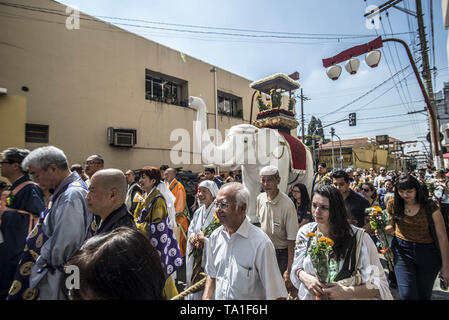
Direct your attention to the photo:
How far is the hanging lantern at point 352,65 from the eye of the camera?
22.9 ft

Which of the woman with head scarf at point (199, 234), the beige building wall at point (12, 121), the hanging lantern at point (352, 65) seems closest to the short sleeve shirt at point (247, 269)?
the woman with head scarf at point (199, 234)

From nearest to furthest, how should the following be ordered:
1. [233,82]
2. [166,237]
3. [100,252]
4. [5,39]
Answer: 1. [100,252]
2. [166,237]
3. [5,39]
4. [233,82]

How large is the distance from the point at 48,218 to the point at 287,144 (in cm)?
482

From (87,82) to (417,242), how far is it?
9.91m

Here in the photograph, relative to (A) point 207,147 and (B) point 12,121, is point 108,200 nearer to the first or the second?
(A) point 207,147

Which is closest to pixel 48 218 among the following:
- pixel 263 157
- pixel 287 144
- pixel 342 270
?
pixel 342 270

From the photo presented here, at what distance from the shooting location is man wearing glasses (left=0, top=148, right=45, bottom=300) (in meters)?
2.37

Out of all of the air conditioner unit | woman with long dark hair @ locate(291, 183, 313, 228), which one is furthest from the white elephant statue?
the air conditioner unit

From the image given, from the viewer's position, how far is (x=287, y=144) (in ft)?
19.2

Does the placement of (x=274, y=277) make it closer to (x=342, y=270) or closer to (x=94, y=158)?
(x=342, y=270)

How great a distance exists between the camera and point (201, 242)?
269 cm

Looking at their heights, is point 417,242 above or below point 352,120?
below

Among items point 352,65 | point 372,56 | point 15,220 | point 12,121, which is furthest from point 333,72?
point 12,121

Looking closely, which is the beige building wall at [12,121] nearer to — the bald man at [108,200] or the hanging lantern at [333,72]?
the bald man at [108,200]
